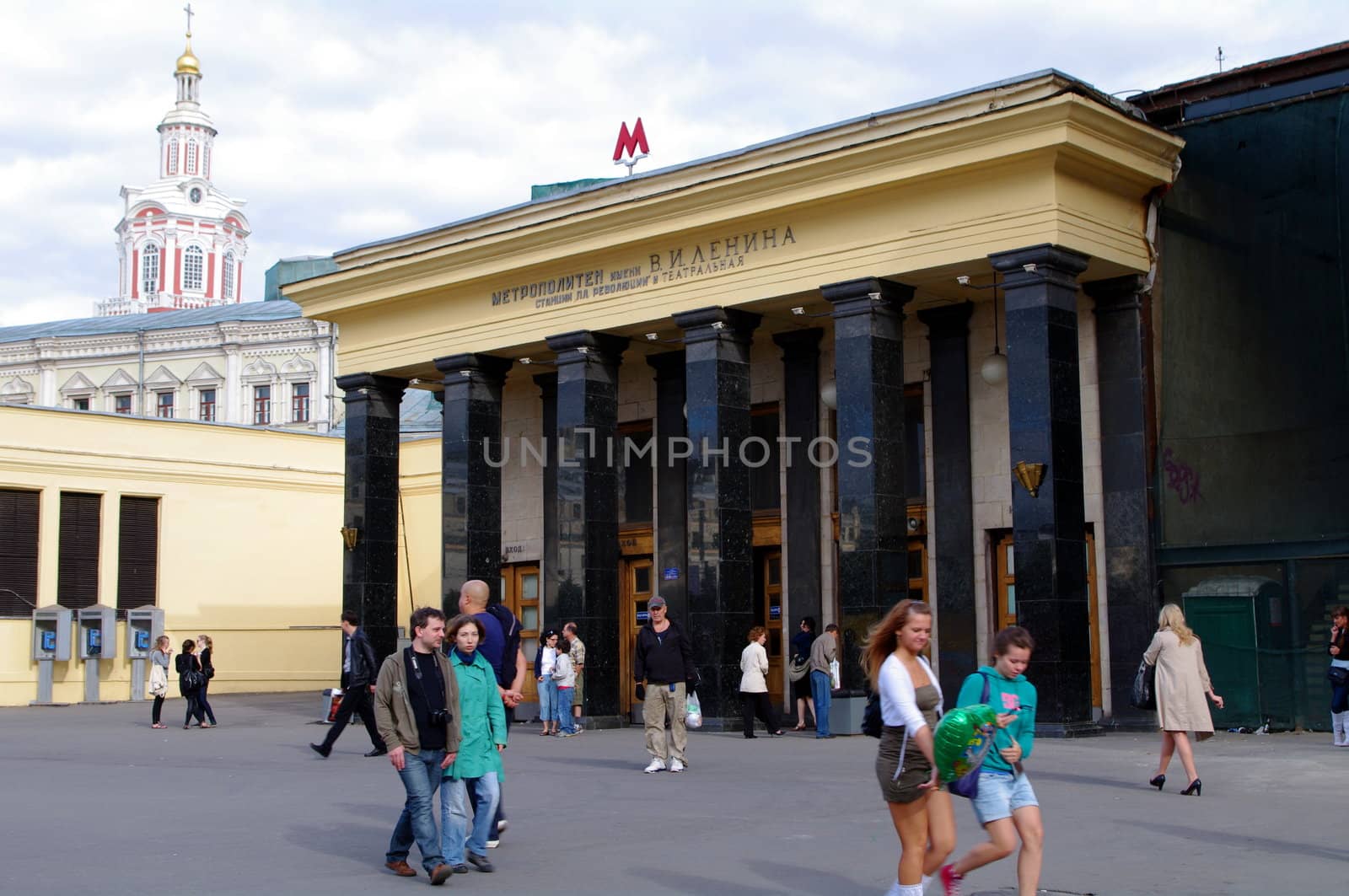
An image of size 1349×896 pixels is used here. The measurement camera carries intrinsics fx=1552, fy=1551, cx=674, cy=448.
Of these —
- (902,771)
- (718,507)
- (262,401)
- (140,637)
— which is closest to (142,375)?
(262,401)

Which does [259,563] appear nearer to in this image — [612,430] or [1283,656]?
[612,430]

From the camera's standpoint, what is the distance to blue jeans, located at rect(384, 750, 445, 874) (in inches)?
372

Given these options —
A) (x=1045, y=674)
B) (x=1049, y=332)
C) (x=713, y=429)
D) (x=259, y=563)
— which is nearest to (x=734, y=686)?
(x=713, y=429)

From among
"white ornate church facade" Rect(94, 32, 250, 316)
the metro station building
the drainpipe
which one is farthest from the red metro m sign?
"white ornate church facade" Rect(94, 32, 250, 316)

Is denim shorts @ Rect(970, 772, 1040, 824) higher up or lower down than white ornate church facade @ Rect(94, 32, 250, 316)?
lower down

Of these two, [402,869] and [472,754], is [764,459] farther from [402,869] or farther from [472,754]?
[402,869]

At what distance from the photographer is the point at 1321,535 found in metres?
19.2

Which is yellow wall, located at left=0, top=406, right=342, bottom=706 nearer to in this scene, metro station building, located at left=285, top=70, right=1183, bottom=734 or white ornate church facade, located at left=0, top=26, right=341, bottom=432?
metro station building, located at left=285, top=70, right=1183, bottom=734

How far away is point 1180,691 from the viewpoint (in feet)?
43.8

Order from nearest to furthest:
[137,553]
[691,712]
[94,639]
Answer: [691,712]
[94,639]
[137,553]

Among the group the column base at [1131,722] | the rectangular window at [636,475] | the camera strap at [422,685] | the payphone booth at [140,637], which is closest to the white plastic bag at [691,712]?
the column base at [1131,722]

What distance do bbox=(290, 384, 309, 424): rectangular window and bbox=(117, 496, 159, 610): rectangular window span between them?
32993mm

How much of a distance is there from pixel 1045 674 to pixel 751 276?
7041mm

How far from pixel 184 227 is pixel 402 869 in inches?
4355
